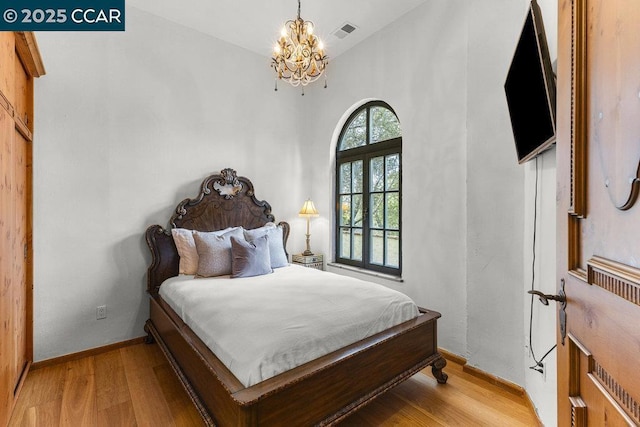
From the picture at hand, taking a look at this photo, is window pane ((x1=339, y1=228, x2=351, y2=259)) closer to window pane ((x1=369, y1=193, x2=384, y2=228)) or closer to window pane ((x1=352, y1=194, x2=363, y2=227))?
window pane ((x1=352, y1=194, x2=363, y2=227))

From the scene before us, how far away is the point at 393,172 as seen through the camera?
339 cm

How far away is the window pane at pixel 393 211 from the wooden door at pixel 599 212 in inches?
95.0

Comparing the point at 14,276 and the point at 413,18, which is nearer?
the point at 14,276

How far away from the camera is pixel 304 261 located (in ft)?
13.0

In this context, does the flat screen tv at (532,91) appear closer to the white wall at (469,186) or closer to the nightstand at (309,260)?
the white wall at (469,186)

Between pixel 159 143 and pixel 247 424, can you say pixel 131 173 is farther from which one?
pixel 247 424

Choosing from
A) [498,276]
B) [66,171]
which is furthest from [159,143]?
[498,276]

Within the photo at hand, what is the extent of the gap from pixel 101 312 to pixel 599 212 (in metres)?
3.48

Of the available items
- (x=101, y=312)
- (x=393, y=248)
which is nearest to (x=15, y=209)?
(x=101, y=312)

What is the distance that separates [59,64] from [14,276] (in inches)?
71.2

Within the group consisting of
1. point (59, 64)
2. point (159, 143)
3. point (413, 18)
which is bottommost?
point (159, 143)

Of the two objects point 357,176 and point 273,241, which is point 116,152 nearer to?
point 273,241

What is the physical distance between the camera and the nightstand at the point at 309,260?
13.0 feet

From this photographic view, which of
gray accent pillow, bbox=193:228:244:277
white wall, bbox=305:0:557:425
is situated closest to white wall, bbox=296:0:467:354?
white wall, bbox=305:0:557:425
